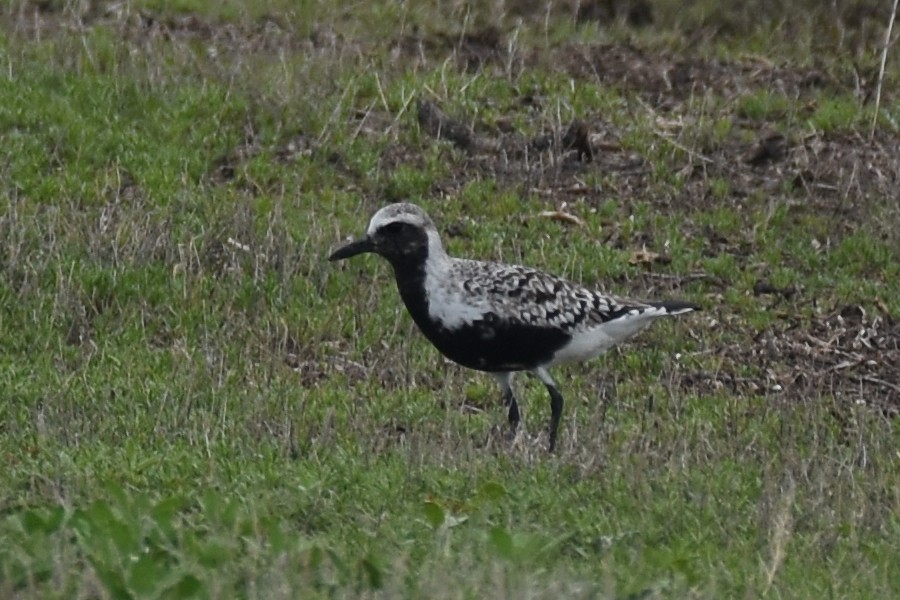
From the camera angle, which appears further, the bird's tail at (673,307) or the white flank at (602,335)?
the bird's tail at (673,307)

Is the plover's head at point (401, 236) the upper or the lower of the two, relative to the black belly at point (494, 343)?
upper

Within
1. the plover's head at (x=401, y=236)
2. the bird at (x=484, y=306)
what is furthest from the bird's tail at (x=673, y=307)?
the plover's head at (x=401, y=236)

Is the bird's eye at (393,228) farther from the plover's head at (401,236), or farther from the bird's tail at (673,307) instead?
the bird's tail at (673,307)

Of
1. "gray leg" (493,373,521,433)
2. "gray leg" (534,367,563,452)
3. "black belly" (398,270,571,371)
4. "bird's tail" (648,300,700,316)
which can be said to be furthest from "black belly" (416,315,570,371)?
"bird's tail" (648,300,700,316)

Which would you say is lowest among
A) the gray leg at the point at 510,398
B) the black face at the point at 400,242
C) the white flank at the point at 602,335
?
the gray leg at the point at 510,398

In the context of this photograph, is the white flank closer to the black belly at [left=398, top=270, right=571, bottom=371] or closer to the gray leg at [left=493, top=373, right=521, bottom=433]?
the black belly at [left=398, top=270, right=571, bottom=371]

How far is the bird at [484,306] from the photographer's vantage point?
9.41 m

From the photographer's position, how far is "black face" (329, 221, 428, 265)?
31.2ft

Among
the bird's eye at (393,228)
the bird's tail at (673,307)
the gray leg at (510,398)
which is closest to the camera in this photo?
the bird's eye at (393,228)

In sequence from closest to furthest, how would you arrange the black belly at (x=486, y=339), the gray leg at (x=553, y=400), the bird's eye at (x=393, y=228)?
the black belly at (x=486, y=339)
the bird's eye at (x=393, y=228)
the gray leg at (x=553, y=400)

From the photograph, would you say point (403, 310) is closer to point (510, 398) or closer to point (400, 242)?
point (510, 398)

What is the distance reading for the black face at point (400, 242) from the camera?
→ 31.2 feet

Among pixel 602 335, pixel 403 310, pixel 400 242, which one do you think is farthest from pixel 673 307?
pixel 403 310

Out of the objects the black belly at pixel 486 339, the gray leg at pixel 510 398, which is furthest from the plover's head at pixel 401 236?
the gray leg at pixel 510 398
